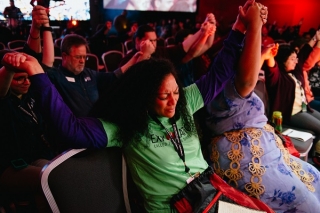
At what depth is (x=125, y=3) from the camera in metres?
8.90

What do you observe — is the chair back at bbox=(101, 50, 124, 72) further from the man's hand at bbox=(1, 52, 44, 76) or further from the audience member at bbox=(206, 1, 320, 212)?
the man's hand at bbox=(1, 52, 44, 76)

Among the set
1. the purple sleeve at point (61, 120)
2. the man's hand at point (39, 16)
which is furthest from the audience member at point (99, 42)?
the purple sleeve at point (61, 120)

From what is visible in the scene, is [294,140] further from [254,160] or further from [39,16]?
[39,16]

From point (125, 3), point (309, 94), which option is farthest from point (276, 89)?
point (125, 3)

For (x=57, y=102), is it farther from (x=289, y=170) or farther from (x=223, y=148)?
(x=289, y=170)

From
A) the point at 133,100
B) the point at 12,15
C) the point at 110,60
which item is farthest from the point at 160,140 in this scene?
the point at 12,15

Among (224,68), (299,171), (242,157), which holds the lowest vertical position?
(299,171)

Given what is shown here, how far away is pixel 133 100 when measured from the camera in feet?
3.99

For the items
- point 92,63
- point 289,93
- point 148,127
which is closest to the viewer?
point 148,127

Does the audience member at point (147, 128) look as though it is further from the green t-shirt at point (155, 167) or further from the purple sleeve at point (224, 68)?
the purple sleeve at point (224, 68)

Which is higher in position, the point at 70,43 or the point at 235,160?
the point at 70,43

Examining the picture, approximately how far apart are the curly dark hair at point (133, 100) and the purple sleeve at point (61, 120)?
107 millimetres

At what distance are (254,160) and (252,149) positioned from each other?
0.05m

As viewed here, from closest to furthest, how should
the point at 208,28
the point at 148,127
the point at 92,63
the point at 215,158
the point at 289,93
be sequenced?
the point at 148,127
the point at 215,158
the point at 208,28
the point at 289,93
the point at 92,63
